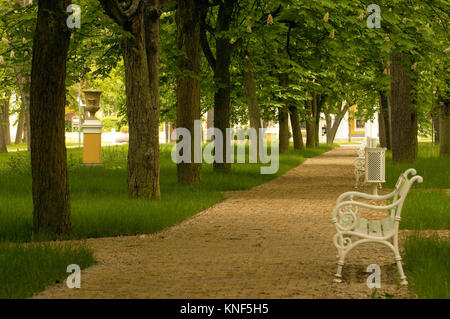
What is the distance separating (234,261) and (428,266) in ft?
6.97

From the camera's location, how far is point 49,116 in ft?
37.8

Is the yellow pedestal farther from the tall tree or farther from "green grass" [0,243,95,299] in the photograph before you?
"green grass" [0,243,95,299]

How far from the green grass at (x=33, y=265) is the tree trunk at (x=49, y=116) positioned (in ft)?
4.50

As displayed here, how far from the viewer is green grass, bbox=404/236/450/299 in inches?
289

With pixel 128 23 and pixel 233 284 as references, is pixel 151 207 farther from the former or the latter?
pixel 233 284

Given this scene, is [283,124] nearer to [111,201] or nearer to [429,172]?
[429,172]

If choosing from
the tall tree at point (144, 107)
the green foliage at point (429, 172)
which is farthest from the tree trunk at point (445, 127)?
the tall tree at point (144, 107)

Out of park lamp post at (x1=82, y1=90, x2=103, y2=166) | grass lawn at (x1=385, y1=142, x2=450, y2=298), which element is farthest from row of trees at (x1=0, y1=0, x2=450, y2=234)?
park lamp post at (x1=82, y1=90, x2=103, y2=166)

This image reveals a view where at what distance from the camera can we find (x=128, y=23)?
15.2 m

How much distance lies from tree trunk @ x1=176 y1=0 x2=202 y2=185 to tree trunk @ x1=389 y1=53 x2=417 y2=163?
963 centimetres

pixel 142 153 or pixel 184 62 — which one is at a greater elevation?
pixel 184 62

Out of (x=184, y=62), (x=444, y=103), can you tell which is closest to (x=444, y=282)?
(x=184, y=62)
